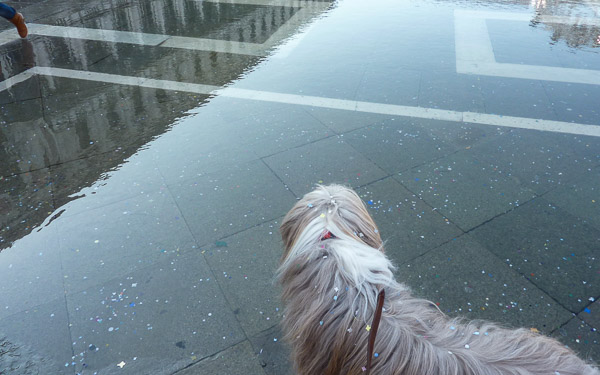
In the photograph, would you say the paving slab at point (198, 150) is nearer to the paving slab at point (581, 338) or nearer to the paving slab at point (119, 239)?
the paving slab at point (119, 239)

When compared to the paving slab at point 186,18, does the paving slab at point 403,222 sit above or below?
below

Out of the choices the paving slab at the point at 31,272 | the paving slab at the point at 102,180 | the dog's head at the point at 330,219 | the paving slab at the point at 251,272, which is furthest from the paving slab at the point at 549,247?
the paving slab at the point at 31,272

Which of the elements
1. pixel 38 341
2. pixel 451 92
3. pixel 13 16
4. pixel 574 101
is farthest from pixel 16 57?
pixel 574 101

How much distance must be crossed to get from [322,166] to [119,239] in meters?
2.39

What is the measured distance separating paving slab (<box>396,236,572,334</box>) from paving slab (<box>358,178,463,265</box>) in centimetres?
11

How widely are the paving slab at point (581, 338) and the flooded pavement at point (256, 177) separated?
1 cm

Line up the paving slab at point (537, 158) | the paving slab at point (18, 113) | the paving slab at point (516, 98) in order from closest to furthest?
the paving slab at point (537, 158), the paving slab at point (18, 113), the paving slab at point (516, 98)

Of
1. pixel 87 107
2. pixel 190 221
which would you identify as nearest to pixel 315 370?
pixel 190 221

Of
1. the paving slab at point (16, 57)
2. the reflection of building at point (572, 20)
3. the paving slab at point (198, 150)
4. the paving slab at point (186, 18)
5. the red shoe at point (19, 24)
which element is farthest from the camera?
the paving slab at point (186, 18)

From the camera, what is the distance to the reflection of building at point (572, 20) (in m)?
8.92

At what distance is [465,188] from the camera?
14.9 feet

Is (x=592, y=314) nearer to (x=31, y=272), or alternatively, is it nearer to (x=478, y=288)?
(x=478, y=288)

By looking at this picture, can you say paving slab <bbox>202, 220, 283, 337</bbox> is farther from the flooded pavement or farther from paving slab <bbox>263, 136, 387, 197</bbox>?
paving slab <bbox>263, 136, 387, 197</bbox>

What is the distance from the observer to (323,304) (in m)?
1.83
